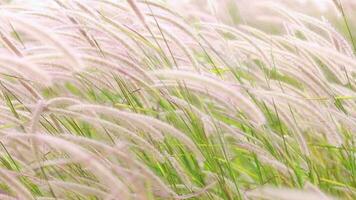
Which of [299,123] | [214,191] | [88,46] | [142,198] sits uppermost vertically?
[88,46]

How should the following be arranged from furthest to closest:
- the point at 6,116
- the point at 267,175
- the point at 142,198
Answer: the point at 267,175
the point at 6,116
the point at 142,198

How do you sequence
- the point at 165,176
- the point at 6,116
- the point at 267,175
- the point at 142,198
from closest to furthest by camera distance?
the point at 142,198
the point at 6,116
the point at 165,176
the point at 267,175

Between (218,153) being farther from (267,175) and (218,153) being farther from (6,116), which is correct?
(6,116)

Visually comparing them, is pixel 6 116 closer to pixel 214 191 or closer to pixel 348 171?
pixel 214 191

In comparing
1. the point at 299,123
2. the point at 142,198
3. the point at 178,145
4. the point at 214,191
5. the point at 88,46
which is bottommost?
the point at 142,198

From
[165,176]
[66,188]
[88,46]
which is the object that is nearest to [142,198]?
[66,188]

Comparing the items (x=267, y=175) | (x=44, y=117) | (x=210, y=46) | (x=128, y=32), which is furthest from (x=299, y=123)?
(x=44, y=117)

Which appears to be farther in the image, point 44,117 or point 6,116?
point 44,117

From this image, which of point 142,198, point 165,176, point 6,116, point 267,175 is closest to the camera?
point 142,198

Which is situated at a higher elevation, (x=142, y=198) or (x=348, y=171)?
(x=348, y=171)
